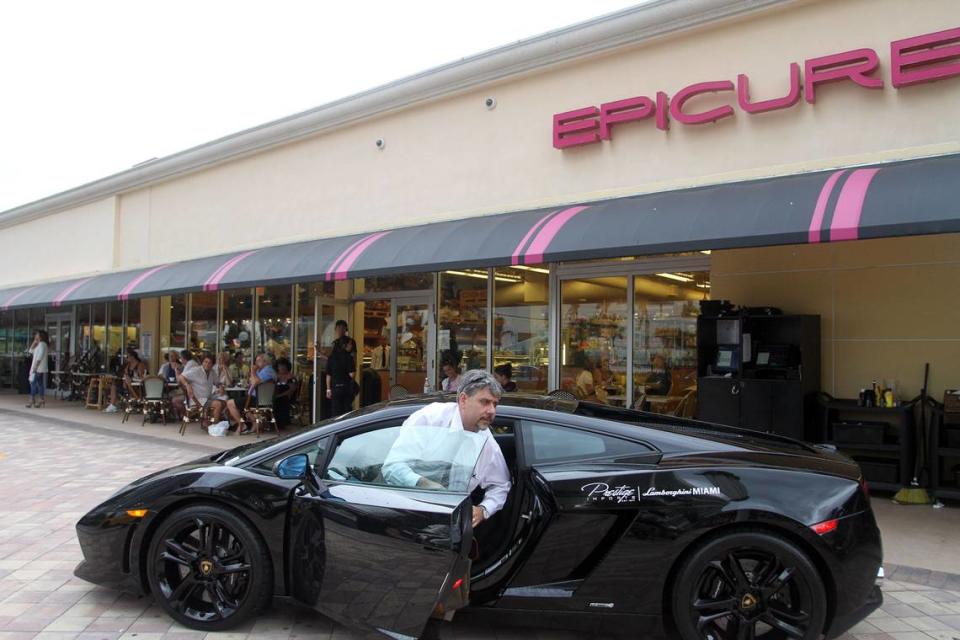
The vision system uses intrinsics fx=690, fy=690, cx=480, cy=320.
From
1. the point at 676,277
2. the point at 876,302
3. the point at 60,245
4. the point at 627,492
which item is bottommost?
the point at 627,492

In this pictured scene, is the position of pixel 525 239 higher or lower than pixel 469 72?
lower

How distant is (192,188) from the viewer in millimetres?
14727

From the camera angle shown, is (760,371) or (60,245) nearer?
(760,371)

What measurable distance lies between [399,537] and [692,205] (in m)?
4.81

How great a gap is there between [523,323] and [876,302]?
15.0 feet

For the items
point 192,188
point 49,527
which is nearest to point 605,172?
point 49,527

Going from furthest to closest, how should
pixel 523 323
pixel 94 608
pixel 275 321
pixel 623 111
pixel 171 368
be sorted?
pixel 171 368
pixel 275 321
pixel 523 323
pixel 623 111
pixel 94 608

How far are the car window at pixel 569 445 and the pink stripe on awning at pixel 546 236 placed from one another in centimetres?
361

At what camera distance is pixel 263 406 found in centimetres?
1140

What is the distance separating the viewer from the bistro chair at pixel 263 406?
37.2ft

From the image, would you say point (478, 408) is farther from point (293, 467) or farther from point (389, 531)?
point (293, 467)

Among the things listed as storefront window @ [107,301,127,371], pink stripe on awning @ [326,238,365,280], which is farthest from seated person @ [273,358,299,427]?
storefront window @ [107,301,127,371]

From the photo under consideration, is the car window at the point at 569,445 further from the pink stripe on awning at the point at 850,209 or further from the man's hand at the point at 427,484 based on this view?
the pink stripe on awning at the point at 850,209

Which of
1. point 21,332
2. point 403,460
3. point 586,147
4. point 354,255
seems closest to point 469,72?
point 586,147
